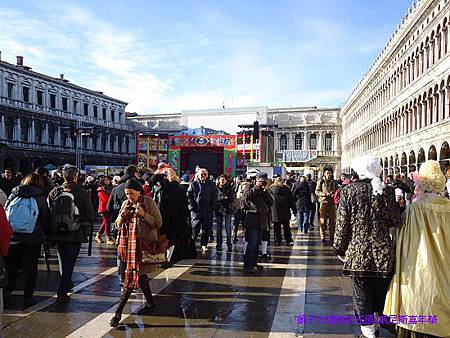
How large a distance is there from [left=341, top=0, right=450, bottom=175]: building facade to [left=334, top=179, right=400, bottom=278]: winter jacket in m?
13.1

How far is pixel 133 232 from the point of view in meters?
5.12

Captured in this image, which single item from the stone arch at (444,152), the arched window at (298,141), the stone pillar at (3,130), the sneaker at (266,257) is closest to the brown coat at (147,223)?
the sneaker at (266,257)

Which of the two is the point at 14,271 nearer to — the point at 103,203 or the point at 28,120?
the point at 103,203

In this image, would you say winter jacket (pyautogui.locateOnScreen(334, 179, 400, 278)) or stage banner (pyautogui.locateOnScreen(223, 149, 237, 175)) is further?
stage banner (pyautogui.locateOnScreen(223, 149, 237, 175))

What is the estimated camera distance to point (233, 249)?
10.3 m

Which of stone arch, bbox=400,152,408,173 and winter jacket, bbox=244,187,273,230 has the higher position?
stone arch, bbox=400,152,408,173

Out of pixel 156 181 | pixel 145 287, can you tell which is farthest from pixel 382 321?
pixel 156 181

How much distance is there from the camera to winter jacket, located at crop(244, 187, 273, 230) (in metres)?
7.90

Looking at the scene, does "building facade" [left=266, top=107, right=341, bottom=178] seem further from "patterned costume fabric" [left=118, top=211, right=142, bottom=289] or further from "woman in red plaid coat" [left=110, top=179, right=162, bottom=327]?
"patterned costume fabric" [left=118, top=211, right=142, bottom=289]

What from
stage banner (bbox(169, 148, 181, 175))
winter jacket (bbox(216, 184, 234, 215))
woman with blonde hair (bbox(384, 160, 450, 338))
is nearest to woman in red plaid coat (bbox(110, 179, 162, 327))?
woman with blonde hair (bbox(384, 160, 450, 338))

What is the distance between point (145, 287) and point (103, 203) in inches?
248

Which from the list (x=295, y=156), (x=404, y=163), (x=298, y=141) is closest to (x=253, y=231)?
(x=404, y=163)

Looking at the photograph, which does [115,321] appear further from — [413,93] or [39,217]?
[413,93]

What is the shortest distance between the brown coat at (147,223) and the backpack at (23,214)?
3.99 feet
